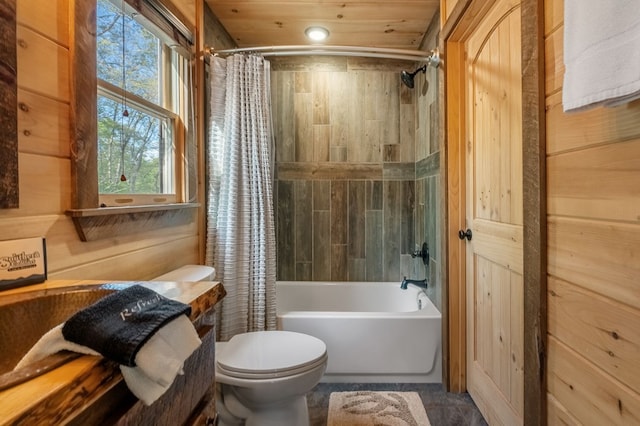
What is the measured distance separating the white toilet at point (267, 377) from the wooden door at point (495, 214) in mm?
798

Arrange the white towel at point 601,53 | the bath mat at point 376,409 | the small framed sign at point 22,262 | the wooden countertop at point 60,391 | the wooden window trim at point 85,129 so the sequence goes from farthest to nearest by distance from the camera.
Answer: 1. the bath mat at point 376,409
2. the wooden window trim at point 85,129
3. the small framed sign at point 22,262
4. the white towel at point 601,53
5. the wooden countertop at point 60,391

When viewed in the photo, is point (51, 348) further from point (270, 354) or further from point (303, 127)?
point (303, 127)

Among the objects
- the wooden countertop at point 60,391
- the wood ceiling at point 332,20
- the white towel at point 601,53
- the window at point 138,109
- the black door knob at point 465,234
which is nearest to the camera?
the wooden countertop at point 60,391

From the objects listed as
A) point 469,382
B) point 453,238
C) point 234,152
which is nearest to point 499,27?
point 453,238

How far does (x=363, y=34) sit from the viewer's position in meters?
2.54

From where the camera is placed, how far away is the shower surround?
2789 mm

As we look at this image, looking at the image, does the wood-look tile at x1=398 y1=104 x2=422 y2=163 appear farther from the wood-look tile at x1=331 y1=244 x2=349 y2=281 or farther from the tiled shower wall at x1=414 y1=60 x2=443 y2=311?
the wood-look tile at x1=331 y1=244 x2=349 y2=281

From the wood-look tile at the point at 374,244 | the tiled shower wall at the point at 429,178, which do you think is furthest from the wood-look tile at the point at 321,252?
the tiled shower wall at the point at 429,178

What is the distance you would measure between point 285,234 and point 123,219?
1612 millimetres

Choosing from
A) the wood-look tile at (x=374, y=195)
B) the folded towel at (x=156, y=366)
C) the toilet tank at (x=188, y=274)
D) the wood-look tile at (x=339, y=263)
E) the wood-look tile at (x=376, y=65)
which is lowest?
the wood-look tile at (x=339, y=263)

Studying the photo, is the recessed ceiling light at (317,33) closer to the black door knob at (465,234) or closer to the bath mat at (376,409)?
the black door knob at (465,234)

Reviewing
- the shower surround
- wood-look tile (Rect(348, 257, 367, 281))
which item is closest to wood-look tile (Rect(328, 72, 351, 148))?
the shower surround

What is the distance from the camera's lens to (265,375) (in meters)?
1.34

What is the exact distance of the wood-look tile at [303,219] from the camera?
284 centimetres
